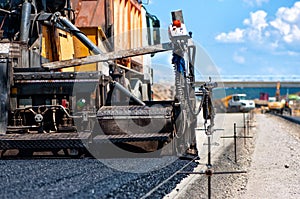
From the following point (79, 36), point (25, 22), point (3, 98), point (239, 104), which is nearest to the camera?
point (3, 98)

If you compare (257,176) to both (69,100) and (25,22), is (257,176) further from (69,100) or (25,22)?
(25,22)

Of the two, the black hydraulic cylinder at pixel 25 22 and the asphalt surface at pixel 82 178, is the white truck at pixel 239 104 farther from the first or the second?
the asphalt surface at pixel 82 178

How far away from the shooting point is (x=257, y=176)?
986cm

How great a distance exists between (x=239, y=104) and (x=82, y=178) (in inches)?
1731

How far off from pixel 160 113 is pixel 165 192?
8.33ft

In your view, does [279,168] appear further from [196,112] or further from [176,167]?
[176,167]

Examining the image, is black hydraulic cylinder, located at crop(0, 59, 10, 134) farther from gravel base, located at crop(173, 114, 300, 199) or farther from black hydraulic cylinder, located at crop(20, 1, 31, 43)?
gravel base, located at crop(173, 114, 300, 199)

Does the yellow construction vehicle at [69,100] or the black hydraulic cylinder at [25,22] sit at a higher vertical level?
the black hydraulic cylinder at [25,22]

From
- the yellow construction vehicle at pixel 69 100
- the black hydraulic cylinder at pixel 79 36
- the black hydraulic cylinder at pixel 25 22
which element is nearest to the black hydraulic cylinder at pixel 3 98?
the yellow construction vehicle at pixel 69 100

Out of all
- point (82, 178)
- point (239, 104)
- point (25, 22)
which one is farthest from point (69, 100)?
point (239, 104)

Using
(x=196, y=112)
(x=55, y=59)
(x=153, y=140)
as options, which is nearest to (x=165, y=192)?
(x=153, y=140)

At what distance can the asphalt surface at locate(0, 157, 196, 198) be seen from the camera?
21.2 ft

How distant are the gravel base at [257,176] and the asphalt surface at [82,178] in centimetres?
51

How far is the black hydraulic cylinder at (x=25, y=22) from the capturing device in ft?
33.9
